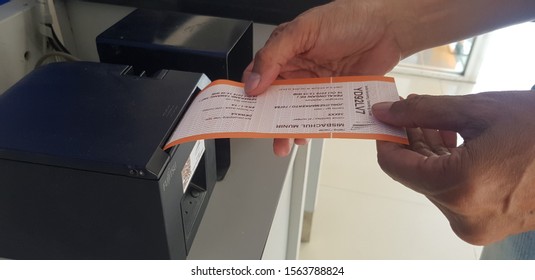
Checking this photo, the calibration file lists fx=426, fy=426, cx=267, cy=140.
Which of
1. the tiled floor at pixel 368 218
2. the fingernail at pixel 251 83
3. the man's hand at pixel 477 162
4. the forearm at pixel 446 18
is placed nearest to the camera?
the man's hand at pixel 477 162

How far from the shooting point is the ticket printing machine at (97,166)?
1.53ft

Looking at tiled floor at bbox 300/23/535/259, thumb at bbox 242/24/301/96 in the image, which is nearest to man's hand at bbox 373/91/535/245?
thumb at bbox 242/24/301/96

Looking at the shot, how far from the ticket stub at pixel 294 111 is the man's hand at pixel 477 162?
0.04 m

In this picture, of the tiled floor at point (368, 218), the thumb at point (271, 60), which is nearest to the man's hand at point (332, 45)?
the thumb at point (271, 60)

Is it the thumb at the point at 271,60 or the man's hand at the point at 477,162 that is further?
the thumb at the point at 271,60

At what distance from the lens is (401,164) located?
0.51m

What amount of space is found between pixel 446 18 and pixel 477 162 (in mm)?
423

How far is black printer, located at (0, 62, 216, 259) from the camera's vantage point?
47 centimetres

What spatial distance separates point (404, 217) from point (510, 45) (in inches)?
59.6

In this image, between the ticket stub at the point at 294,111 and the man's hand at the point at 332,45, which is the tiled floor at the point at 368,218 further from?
the ticket stub at the point at 294,111

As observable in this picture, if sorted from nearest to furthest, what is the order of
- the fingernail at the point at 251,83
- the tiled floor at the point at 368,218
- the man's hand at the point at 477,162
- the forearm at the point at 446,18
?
the man's hand at the point at 477,162, the fingernail at the point at 251,83, the forearm at the point at 446,18, the tiled floor at the point at 368,218

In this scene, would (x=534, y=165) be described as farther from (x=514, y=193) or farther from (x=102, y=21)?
(x=102, y=21)

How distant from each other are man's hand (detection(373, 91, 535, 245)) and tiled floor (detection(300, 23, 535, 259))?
40.5 inches

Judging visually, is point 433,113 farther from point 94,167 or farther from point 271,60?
point 94,167
